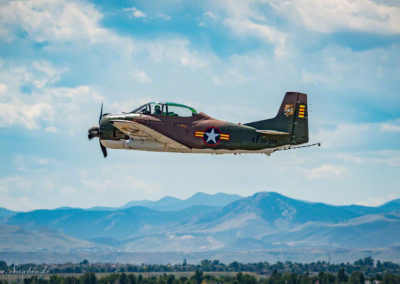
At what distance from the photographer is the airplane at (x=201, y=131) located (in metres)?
46.0

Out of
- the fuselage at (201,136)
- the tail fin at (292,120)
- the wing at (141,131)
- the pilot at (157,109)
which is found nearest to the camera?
the wing at (141,131)

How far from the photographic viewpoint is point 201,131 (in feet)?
151

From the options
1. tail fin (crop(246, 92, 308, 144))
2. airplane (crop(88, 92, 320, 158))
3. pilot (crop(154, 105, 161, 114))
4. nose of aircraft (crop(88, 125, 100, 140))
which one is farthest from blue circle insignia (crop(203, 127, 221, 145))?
nose of aircraft (crop(88, 125, 100, 140))

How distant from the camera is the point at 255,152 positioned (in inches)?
1843

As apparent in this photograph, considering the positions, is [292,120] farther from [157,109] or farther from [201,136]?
[157,109]

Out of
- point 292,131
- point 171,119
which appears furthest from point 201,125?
point 292,131

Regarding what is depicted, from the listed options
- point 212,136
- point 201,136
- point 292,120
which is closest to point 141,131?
point 201,136

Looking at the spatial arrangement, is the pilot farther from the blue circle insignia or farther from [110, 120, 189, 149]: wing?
the blue circle insignia

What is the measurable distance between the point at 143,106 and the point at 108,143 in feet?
13.0

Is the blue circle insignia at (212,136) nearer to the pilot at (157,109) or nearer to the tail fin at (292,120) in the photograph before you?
the tail fin at (292,120)

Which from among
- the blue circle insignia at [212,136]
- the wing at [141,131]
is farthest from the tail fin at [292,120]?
the wing at [141,131]

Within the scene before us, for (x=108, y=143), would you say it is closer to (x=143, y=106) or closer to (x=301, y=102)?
(x=143, y=106)

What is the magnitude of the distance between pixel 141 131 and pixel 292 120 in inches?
464

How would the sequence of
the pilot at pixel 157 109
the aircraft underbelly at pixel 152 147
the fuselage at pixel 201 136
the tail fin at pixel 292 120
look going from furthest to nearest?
the tail fin at pixel 292 120
the pilot at pixel 157 109
the fuselage at pixel 201 136
the aircraft underbelly at pixel 152 147
